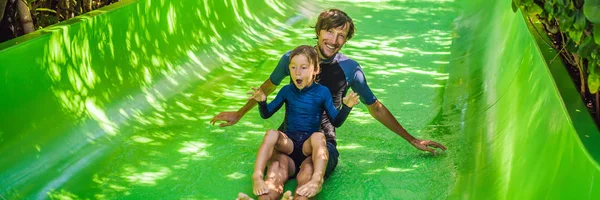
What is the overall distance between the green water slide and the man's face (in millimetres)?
768

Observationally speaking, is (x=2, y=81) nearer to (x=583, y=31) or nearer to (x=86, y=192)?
(x=86, y=192)

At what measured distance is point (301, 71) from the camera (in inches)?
179

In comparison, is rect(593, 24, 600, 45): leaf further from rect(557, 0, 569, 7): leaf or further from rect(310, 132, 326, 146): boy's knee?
rect(310, 132, 326, 146): boy's knee

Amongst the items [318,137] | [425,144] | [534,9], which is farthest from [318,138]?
[534,9]

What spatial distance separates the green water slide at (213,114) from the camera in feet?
13.5

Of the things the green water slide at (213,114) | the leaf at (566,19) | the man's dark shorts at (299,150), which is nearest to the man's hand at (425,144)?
the green water slide at (213,114)

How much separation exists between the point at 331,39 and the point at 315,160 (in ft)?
2.42

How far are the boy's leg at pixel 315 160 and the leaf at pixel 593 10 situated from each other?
185 centimetres

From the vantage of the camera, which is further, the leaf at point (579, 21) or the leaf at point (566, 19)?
the leaf at point (566, 19)

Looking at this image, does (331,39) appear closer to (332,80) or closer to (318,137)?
(332,80)

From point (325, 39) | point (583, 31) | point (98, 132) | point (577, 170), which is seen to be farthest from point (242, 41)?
point (577, 170)

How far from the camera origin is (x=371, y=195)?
4.76 meters

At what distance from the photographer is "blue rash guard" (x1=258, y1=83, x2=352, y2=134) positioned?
15.2 feet

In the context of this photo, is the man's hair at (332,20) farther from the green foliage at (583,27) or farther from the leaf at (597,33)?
the leaf at (597,33)
